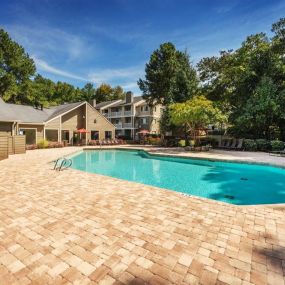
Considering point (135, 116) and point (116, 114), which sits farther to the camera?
point (116, 114)

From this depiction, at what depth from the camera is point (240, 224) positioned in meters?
4.24

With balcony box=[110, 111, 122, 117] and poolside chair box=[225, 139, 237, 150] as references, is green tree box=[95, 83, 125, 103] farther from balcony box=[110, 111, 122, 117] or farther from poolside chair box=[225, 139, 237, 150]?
poolside chair box=[225, 139, 237, 150]

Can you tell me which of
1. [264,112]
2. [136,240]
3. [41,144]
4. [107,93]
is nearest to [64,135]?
[41,144]

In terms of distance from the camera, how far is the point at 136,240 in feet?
11.7

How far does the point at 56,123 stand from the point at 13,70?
13.9 meters

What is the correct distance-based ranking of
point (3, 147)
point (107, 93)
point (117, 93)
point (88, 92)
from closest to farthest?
point (3, 147)
point (88, 92)
point (107, 93)
point (117, 93)

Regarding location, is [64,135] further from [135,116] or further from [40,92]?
[135,116]

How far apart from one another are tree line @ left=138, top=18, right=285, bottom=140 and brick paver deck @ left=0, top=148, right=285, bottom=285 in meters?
15.8

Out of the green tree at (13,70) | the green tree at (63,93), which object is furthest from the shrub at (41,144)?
the green tree at (63,93)

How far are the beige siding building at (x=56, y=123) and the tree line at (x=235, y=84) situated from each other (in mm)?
10163

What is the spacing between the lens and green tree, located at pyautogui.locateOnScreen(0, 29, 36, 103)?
29.9 m

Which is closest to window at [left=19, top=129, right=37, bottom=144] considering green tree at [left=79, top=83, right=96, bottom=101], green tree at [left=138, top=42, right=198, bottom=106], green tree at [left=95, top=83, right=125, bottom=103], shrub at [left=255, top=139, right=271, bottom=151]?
green tree at [left=138, top=42, right=198, bottom=106]

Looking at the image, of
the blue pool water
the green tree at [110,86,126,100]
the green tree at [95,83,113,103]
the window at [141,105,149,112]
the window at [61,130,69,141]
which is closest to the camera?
the blue pool water

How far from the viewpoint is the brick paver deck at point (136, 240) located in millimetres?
2705
